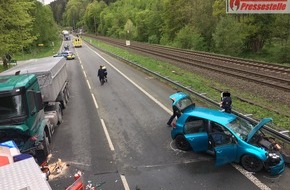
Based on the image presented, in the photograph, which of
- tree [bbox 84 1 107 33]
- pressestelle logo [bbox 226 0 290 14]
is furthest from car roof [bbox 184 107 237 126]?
tree [bbox 84 1 107 33]

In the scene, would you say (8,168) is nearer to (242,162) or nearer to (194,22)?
(242,162)

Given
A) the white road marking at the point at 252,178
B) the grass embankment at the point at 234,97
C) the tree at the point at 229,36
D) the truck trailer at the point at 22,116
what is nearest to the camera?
the white road marking at the point at 252,178

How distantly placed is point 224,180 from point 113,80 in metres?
18.0

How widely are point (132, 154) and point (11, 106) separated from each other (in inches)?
162

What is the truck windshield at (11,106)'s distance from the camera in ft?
30.6

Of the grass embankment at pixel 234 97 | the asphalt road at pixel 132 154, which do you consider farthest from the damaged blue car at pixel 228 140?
the grass embankment at pixel 234 97

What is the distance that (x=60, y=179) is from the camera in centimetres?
941

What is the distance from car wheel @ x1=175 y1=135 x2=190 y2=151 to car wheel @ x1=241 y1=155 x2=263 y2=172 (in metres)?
2.04

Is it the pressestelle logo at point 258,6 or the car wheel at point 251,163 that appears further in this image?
the pressestelle logo at point 258,6

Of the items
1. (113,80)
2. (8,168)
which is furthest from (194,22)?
(8,168)

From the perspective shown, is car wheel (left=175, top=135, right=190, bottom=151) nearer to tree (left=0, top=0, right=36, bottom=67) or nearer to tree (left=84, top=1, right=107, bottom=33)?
tree (left=0, top=0, right=36, bottom=67)

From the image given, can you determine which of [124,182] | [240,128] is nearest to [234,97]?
[240,128]

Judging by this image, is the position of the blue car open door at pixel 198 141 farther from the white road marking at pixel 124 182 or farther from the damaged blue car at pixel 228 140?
the white road marking at pixel 124 182

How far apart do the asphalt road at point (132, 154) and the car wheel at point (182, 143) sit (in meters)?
0.21
